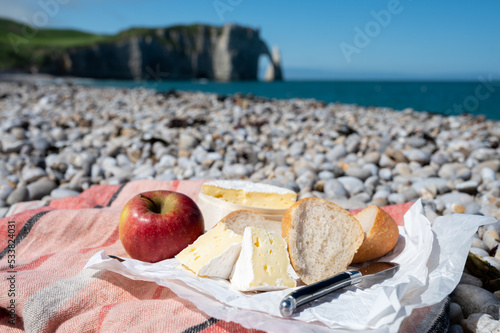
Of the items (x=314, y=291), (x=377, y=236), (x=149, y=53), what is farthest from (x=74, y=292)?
(x=149, y=53)

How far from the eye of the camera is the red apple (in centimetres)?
176

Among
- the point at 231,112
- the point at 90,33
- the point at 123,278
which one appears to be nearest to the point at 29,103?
the point at 231,112

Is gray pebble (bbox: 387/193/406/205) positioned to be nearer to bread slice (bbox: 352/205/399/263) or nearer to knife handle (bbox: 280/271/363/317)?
bread slice (bbox: 352/205/399/263)

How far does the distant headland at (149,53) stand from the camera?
64.0 m

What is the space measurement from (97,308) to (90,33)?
106704mm

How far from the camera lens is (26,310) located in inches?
57.1

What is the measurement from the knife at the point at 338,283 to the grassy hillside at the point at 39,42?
5427cm

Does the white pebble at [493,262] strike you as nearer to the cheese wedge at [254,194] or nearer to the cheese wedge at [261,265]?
the cheese wedge at [254,194]

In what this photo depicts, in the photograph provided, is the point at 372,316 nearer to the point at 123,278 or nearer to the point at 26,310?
the point at 123,278

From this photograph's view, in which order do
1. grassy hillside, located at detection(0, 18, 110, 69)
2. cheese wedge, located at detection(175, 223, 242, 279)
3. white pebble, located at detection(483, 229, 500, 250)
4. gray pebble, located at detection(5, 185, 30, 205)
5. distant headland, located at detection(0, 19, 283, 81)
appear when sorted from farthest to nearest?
distant headland, located at detection(0, 19, 283, 81), grassy hillside, located at detection(0, 18, 110, 69), gray pebble, located at detection(5, 185, 30, 205), white pebble, located at detection(483, 229, 500, 250), cheese wedge, located at detection(175, 223, 242, 279)

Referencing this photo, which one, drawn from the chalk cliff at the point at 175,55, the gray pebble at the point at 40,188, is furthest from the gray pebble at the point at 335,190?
the chalk cliff at the point at 175,55

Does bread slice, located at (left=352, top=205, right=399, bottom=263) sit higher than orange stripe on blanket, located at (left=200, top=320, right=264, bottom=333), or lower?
higher

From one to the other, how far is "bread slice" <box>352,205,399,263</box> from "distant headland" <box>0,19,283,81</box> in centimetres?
6764

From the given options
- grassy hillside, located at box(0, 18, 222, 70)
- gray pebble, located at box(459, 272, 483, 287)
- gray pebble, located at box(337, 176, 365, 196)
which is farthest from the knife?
grassy hillside, located at box(0, 18, 222, 70)
